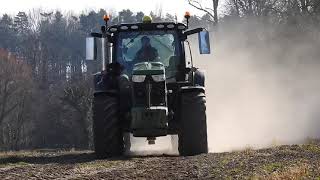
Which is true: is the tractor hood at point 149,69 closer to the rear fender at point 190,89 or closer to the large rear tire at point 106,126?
the rear fender at point 190,89

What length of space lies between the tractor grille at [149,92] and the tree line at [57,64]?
2615mm

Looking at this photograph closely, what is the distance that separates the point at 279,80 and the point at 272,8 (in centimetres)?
1060

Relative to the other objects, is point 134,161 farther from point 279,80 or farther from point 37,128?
point 37,128

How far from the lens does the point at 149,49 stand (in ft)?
38.5

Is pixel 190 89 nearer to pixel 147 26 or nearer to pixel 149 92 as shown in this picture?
pixel 149 92

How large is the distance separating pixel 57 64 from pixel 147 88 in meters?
66.2

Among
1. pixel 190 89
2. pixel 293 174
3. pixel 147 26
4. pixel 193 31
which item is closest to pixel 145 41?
pixel 147 26

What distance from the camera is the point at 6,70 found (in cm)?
5538

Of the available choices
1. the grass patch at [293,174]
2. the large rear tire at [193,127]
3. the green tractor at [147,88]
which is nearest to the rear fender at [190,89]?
the green tractor at [147,88]

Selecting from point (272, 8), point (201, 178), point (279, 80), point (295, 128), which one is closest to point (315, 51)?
point (279, 80)

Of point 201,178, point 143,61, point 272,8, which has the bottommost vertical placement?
point 201,178

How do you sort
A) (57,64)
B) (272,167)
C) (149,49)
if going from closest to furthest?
1. (272,167)
2. (149,49)
3. (57,64)

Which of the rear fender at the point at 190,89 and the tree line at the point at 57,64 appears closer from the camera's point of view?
the rear fender at the point at 190,89

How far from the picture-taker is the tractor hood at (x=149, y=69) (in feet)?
34.2
